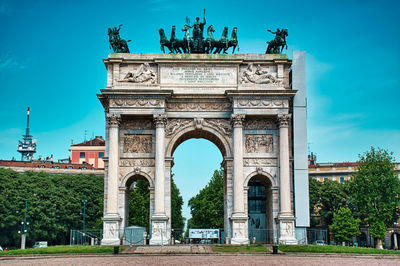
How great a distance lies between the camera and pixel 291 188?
142 ft

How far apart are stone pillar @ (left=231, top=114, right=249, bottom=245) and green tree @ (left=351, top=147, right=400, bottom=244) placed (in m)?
23.7

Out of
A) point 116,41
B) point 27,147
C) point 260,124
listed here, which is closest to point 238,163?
point 260,124

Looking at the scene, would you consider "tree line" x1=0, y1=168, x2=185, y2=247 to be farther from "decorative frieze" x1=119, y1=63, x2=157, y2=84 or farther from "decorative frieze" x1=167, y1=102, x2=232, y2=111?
"decorative frieze" x1=119, y1=63, x2=157, y2=84

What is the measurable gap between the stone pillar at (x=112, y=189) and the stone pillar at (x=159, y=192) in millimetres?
2714

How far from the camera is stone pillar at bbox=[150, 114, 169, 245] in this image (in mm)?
39969

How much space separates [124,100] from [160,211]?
877 cm

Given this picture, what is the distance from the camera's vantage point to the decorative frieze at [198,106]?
4288cm

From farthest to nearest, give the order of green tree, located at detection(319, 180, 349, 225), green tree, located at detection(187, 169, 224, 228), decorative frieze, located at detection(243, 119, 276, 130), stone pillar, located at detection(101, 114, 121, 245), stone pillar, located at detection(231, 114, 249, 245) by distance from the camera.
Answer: green tree, located at detection(319, 180, 349, 225), green tree, located at detection(187, 169, 224, 228), decorative frieze, located at detection(243, 119, 276, 130), stone pillar, located at detection(231, 114, 249, 245), stone pillar, located at detection(101, 114, 121, 245)

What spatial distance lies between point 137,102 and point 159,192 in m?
6.98

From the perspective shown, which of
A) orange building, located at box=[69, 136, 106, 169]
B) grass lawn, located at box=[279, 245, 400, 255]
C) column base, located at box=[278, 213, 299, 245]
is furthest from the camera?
orange building, located at box=[69, 136, 106, 169]

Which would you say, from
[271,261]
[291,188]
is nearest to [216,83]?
[291,188]

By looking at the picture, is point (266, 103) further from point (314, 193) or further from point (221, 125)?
point (314, 193)

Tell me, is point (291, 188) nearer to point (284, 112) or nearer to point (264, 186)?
point (264, 186)

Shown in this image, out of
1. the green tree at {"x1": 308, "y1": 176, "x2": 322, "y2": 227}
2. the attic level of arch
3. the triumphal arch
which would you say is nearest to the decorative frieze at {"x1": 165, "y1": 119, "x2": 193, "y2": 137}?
the triumphal arch
